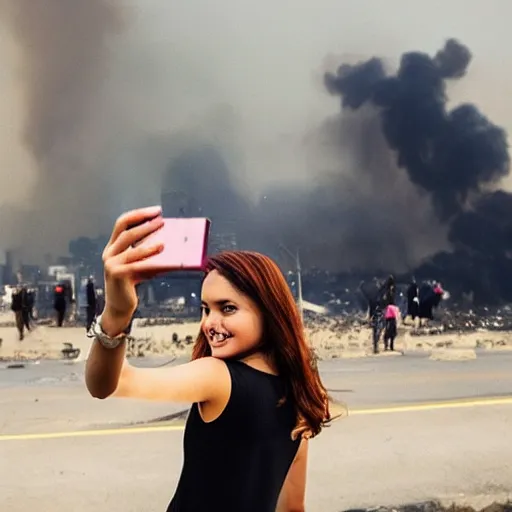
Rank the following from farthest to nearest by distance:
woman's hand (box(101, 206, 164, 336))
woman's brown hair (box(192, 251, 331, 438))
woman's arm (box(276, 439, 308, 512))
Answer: woman's arm (box(276, 439, 308, 512))
woman's brown hair (box(192, 251, 331, 438))
woman's hand (box(101, 206, 164, 336))

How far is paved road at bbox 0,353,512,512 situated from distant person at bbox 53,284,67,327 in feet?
0.44

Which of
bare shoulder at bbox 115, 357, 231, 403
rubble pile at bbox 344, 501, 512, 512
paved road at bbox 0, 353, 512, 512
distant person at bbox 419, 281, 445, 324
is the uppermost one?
distant person at bbox 419, 281, 445, 324

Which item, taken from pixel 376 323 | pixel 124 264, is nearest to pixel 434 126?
pixel 376 323

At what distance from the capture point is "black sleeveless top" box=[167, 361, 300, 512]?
114cm

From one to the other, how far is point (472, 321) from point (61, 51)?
1.48 metres

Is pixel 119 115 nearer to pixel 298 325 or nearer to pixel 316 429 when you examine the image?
pixel 298 325

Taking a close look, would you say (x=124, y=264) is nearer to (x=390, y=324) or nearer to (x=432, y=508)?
(x=390, y=324)

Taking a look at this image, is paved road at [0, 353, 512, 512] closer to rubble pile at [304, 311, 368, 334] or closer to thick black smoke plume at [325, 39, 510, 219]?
rubble pile at [304, 311, 368, 334]

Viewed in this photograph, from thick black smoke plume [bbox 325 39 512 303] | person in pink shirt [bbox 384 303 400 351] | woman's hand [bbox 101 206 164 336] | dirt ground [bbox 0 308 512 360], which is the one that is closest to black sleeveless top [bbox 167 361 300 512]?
woman's hand [bbox 101 206 164 336]

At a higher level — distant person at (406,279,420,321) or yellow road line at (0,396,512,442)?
distant person at (406,279,420,321)

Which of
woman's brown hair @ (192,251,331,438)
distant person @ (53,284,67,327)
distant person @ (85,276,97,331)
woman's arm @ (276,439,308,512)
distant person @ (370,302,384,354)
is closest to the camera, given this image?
woman's brown hair @ (192,251,331,438)

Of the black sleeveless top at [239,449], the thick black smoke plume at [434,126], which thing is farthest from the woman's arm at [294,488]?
the thick black smoke plume at [434,126]

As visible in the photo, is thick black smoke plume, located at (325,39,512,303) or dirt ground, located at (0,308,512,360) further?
thick black smoke plume, located at (325,39,512,303)

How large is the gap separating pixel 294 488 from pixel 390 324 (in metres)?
0.82
